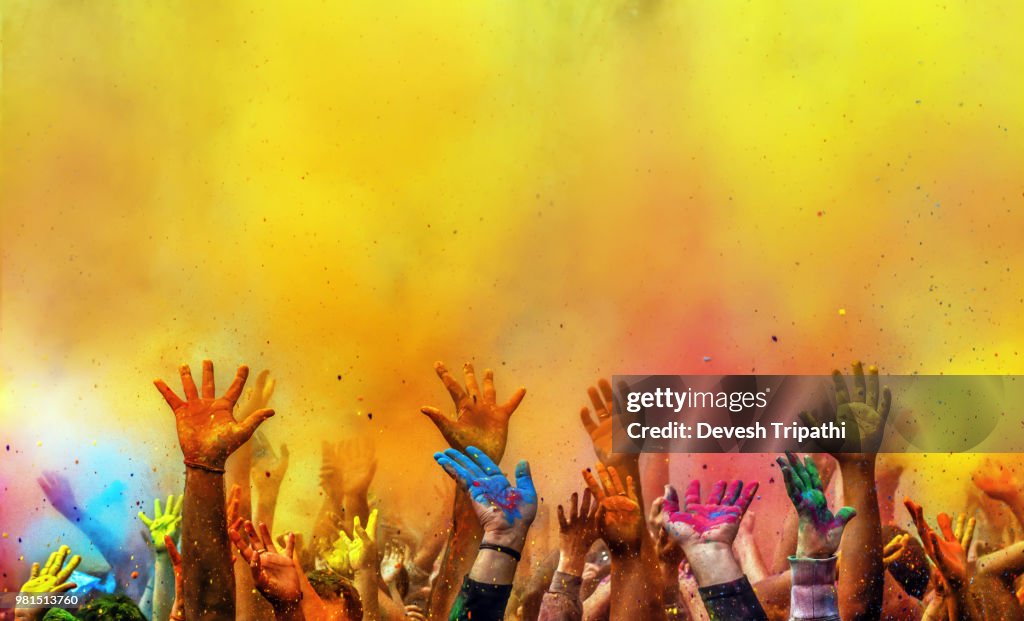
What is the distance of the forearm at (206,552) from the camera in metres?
6.17

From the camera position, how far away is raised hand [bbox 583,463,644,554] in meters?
6.35

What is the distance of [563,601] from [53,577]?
259 cm

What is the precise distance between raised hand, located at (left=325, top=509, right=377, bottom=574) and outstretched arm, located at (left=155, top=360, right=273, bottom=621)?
69cm

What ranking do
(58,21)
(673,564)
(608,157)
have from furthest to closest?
(58,21) → (608,157) → (673,564)

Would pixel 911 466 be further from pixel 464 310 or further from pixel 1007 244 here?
pixel 464 310

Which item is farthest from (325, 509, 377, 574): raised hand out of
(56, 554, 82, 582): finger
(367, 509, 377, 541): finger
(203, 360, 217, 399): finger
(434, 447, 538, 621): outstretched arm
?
(56, 554, 82, 582): finger

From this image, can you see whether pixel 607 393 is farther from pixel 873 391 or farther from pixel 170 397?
pixel 170 397

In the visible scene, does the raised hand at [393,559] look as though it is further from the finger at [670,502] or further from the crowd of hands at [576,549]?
the finger at [670,502]

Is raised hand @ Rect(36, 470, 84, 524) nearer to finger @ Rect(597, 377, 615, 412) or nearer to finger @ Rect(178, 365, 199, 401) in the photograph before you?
finger @ Rect(178, 365, 199, 401)

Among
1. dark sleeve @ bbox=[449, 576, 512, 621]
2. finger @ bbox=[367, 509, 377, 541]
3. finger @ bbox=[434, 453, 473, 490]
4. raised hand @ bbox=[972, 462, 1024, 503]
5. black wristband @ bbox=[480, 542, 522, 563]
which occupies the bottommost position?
dark sleeve @ bbox=[449, 576, 512, 621]

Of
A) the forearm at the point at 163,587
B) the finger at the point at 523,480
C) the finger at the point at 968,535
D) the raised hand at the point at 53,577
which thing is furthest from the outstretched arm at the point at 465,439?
the finger at the point at 968,535

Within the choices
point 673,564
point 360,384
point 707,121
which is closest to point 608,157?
point 707,121

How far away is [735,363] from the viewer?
7.32 meters

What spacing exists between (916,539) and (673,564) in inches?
49.6
